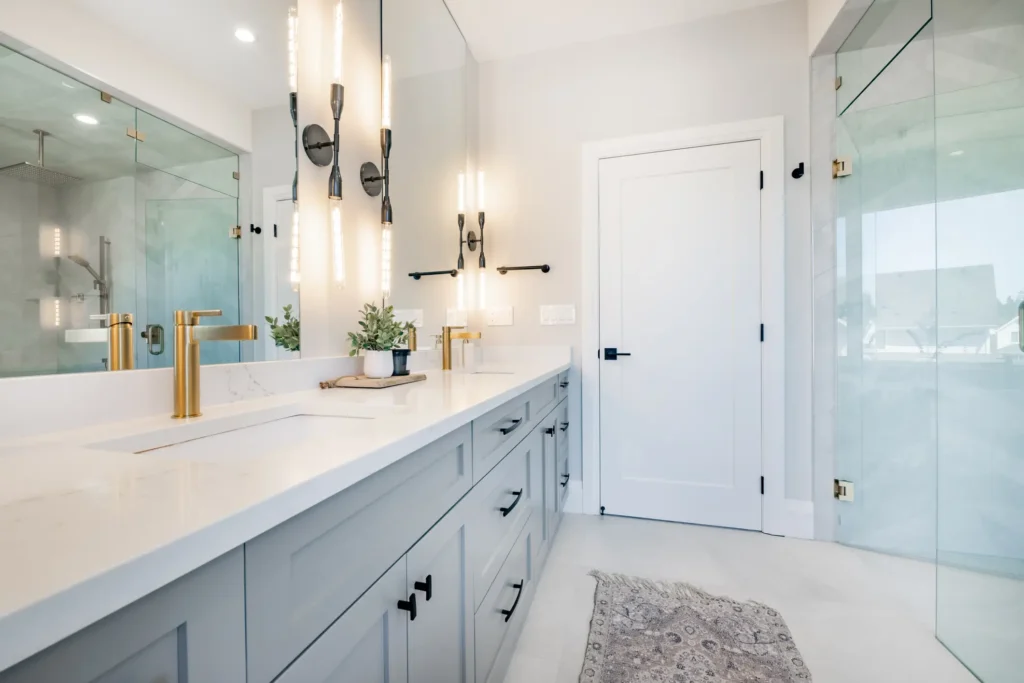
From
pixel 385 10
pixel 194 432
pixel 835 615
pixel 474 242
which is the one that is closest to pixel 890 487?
pixel 835 615

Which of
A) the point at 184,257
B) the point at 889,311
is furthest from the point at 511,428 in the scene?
the point at 889,311

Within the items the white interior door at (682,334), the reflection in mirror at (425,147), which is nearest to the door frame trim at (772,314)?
the white interior door at (682,334)

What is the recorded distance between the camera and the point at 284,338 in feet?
4.08

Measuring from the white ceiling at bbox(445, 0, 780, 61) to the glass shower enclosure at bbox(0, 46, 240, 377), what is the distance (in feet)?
5.87

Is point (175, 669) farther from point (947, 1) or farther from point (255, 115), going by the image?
point (947, 1)

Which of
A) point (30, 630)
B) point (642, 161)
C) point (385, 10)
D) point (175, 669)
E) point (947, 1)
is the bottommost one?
point (175, 669)

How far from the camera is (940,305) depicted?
1.50m

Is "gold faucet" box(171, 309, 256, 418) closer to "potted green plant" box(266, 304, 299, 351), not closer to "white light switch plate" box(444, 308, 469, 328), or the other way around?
"potted green plant" box(266, 304, 299, 351)

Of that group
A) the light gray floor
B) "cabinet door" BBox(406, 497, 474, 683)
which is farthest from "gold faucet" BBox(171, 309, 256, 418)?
the light gray floor

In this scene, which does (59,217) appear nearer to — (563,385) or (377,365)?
(377,365)

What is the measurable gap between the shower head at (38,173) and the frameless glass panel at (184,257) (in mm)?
122

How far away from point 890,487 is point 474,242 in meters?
2.27

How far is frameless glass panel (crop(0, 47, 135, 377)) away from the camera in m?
0.66

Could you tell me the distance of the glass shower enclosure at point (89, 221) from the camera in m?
0.67
